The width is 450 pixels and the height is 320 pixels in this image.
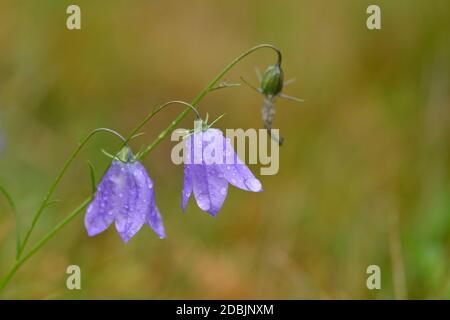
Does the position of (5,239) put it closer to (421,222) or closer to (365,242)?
(365,242)

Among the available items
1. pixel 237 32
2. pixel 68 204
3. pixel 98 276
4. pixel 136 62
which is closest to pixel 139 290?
pixel 98 276

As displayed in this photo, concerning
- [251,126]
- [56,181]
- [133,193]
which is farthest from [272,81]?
[251,126]

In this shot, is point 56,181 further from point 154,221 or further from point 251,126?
point 251,126

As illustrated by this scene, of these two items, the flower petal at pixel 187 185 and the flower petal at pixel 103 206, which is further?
the flower petal at pixel 187 185

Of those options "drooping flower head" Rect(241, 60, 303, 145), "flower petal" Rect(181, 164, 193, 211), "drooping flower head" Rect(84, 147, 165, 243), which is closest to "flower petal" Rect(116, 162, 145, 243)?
"drooping flower head" Rect(84, 147, 165, 243)

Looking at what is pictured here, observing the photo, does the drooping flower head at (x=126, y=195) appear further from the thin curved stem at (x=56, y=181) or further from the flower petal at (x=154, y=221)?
the thin curved stem at (x=56, y=181)

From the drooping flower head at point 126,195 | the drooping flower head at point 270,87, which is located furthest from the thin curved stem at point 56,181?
the drooping flower head at point 270,87
